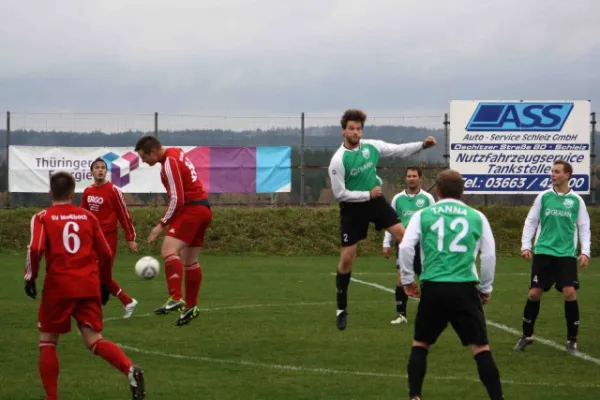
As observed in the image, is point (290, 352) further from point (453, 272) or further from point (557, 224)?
point (453, 272)

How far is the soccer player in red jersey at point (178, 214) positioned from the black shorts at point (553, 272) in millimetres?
3951

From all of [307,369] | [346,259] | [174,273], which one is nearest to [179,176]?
[174,273]

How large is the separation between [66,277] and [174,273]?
4542mm

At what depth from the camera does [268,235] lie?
29.4m

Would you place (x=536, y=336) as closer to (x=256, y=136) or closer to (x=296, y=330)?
(x=296, y=330)

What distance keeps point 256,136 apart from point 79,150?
5121 mm

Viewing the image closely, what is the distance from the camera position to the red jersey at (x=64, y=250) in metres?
8.18

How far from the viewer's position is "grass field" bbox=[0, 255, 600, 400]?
30.3 feet

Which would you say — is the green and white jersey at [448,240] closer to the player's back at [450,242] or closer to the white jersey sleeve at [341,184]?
the player's back at [450,242]

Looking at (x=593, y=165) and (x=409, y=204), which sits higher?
(x=593, y=165)

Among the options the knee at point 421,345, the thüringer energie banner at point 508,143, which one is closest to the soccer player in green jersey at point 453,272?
the knee at point 421,345

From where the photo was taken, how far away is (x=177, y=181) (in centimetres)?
1242

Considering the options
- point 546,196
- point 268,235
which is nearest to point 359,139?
point 546,196

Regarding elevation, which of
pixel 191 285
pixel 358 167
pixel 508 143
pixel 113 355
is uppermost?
pixel 508 143
